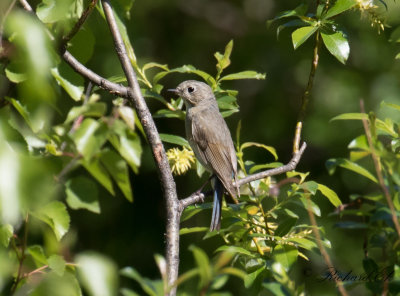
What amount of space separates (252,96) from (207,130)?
1889 millimetres

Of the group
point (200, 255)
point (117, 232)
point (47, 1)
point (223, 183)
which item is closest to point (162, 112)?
point (223, 183)

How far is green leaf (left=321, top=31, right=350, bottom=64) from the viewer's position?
9.36 feet

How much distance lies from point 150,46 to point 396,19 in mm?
3890

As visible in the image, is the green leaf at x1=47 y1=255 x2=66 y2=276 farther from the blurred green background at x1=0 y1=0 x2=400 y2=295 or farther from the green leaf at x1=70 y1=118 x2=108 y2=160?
the blurred green background at x1=0 y1=0 x2=400 y2=295

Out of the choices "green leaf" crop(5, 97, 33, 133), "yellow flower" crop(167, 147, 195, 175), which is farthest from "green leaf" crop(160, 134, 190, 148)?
"green leaf" crop(5, 97, 33, 133)

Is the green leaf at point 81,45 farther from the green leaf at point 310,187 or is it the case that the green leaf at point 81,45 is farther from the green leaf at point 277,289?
the green leaf at point 277,289

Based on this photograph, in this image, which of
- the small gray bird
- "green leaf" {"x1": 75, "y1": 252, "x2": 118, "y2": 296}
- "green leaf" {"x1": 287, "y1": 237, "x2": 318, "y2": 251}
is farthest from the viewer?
the small gray bird

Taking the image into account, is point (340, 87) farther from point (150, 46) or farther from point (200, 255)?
point (200, 255)

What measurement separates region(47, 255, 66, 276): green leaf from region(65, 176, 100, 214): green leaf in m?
0.44

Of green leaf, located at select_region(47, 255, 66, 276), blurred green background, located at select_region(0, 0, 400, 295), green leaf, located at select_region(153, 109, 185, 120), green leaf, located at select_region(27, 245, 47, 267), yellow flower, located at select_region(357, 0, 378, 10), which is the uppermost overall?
yellow flower, located at select_region(357, 0, 378, 10)

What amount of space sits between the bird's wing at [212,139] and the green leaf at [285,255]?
2.00 m

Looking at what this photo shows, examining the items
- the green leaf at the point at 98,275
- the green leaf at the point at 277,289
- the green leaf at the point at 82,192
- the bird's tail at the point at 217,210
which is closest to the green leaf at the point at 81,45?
the green leaf at the point at 82,192

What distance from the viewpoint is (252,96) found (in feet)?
22.3

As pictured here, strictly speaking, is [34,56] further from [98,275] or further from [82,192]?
[82,192]
